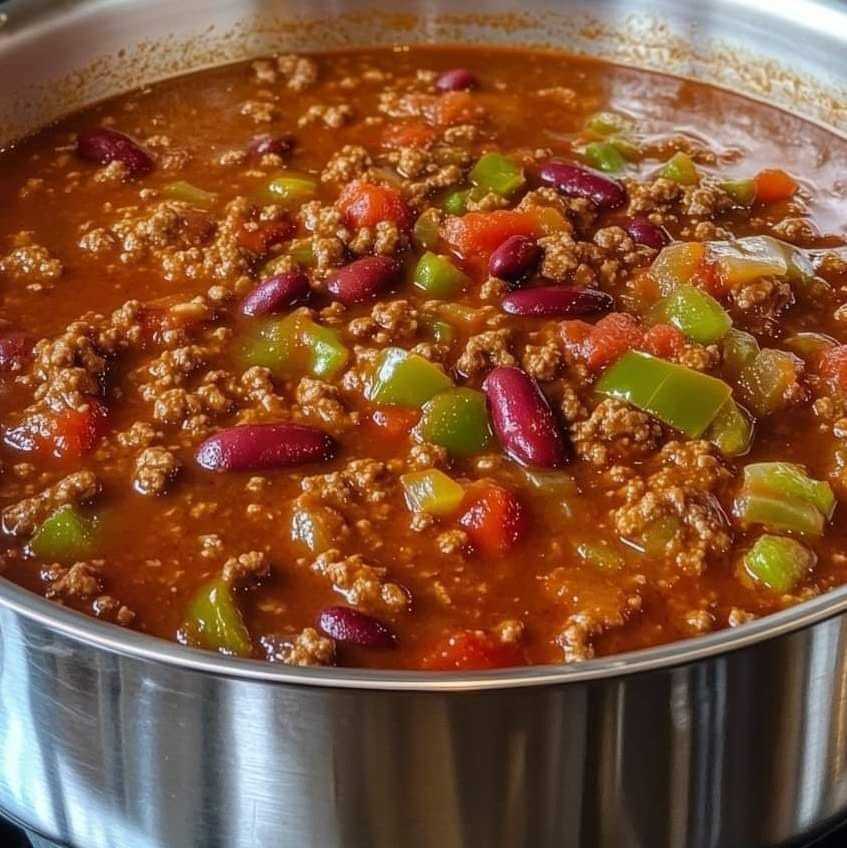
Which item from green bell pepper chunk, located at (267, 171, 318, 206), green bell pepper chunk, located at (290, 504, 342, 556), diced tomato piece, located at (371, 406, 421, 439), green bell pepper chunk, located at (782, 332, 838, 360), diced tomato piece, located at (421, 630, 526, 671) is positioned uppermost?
green bell pepper chunk, located at (267, 171, 318, 206)

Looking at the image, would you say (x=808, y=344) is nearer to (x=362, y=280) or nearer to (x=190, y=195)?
(x=362, y=280)

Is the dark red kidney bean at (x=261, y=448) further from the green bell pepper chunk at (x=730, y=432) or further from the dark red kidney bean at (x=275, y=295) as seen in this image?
A: the green bell pepper chunk at (x=730, y=432)

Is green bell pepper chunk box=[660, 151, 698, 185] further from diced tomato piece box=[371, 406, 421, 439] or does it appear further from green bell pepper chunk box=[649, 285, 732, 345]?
diced tomato piece box=[371, 406, 421, 439]

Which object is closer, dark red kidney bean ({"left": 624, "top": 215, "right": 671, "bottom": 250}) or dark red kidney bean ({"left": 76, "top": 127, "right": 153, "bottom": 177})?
dark red kidney bean ({"left": 624, "top": 215, "right": 671, "bottom": 250})

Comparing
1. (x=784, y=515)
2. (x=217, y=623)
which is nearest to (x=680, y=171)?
(x=784, y=515)

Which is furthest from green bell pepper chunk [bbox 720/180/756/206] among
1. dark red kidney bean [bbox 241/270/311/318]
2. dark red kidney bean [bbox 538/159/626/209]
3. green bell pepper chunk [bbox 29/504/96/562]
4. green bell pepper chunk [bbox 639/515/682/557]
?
green bell pepper chunk [bbox 29/504/96/562]

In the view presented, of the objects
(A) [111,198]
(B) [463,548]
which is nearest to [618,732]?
(B) [463,548]
